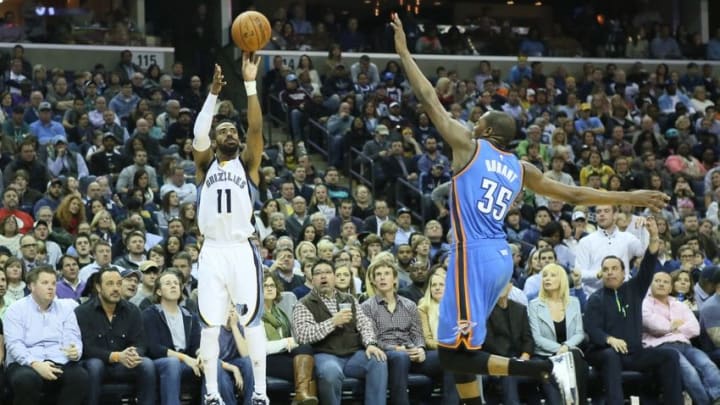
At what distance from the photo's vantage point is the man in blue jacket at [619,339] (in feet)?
41.6

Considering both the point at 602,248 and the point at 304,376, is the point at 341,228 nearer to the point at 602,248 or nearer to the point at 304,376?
the point at 602,248

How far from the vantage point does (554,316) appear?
1311 cm

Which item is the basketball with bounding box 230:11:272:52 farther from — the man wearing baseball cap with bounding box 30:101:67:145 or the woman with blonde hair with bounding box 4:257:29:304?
the man wearing baseball cap with bounding box 30:101:67:145

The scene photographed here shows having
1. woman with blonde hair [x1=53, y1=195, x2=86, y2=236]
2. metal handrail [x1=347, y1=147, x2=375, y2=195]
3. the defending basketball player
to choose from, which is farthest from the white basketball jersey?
metal handrail [x1=347, y1=147, x2=375, y2=195]

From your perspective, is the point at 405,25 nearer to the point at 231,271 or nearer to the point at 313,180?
the point at 313,180

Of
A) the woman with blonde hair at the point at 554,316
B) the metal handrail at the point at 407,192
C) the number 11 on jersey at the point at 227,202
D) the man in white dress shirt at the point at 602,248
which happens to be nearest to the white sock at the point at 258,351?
the number 11 on jersey at the point at 227,202

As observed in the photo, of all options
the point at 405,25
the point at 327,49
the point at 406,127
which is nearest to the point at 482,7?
the point at 405,25

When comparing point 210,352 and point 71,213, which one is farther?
point 71,213

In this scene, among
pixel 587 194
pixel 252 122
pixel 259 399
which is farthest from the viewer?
pixel 259 399

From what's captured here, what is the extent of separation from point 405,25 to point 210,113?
1647 cm

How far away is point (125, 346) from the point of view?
11.9 meters

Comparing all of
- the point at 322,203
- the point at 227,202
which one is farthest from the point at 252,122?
the point at 322,203

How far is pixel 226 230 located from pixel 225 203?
0.21 m

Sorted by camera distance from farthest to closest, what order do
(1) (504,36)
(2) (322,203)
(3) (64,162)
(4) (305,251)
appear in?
1. (1) (504,36)
2. (2) (322,203)
3. (3) (64,162)
4. (4) (305,251)
